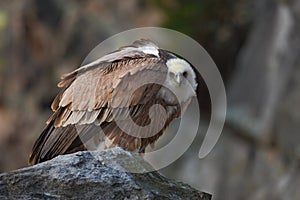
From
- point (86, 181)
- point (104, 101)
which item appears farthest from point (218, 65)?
point (86, 181)

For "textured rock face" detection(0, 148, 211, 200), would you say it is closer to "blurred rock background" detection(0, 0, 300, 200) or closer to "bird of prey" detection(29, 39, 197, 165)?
"bird of prey" detection(29, 39, 197, 165)

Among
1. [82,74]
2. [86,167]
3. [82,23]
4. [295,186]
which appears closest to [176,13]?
[82,23]

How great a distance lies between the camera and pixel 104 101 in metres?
6.66

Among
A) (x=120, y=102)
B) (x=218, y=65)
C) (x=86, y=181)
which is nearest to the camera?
(x=86, y=181)

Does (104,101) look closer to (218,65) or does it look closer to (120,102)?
(120,102)

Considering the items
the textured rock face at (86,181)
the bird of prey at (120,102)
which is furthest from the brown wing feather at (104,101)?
the textured rock face at (86,181)

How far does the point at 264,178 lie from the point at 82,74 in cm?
694

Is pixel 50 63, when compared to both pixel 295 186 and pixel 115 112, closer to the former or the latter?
pixel 295 186

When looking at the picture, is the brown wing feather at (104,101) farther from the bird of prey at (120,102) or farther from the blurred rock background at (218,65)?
the blurred rock background at (218,65)

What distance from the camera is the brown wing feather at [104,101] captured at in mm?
6582

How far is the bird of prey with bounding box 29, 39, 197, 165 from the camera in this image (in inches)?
259

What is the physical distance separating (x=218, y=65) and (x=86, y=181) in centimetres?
1142

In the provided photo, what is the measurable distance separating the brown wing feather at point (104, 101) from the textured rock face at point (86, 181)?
1477 millimetres

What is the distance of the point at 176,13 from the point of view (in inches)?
612
